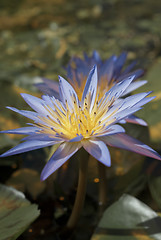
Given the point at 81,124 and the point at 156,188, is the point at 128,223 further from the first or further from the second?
the point at 81,124

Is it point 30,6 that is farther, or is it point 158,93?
point 30,6

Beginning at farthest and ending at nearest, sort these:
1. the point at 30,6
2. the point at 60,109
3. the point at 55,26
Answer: the point at 30,6 → the point at 55,26 → the point at 60,109

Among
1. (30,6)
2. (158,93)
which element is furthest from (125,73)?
(30,6)

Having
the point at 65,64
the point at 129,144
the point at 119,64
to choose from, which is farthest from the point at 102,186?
the point at 65,64

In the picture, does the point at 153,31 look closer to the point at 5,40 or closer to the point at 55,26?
the point at 55,26

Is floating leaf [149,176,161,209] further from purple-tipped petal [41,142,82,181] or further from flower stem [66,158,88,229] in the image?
purple-tipped petal [41,142,82,181]

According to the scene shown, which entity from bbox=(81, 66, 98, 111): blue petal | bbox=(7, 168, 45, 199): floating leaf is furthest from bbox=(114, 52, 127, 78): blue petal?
bbox=(7, 168, 45, 199): floating leaf
